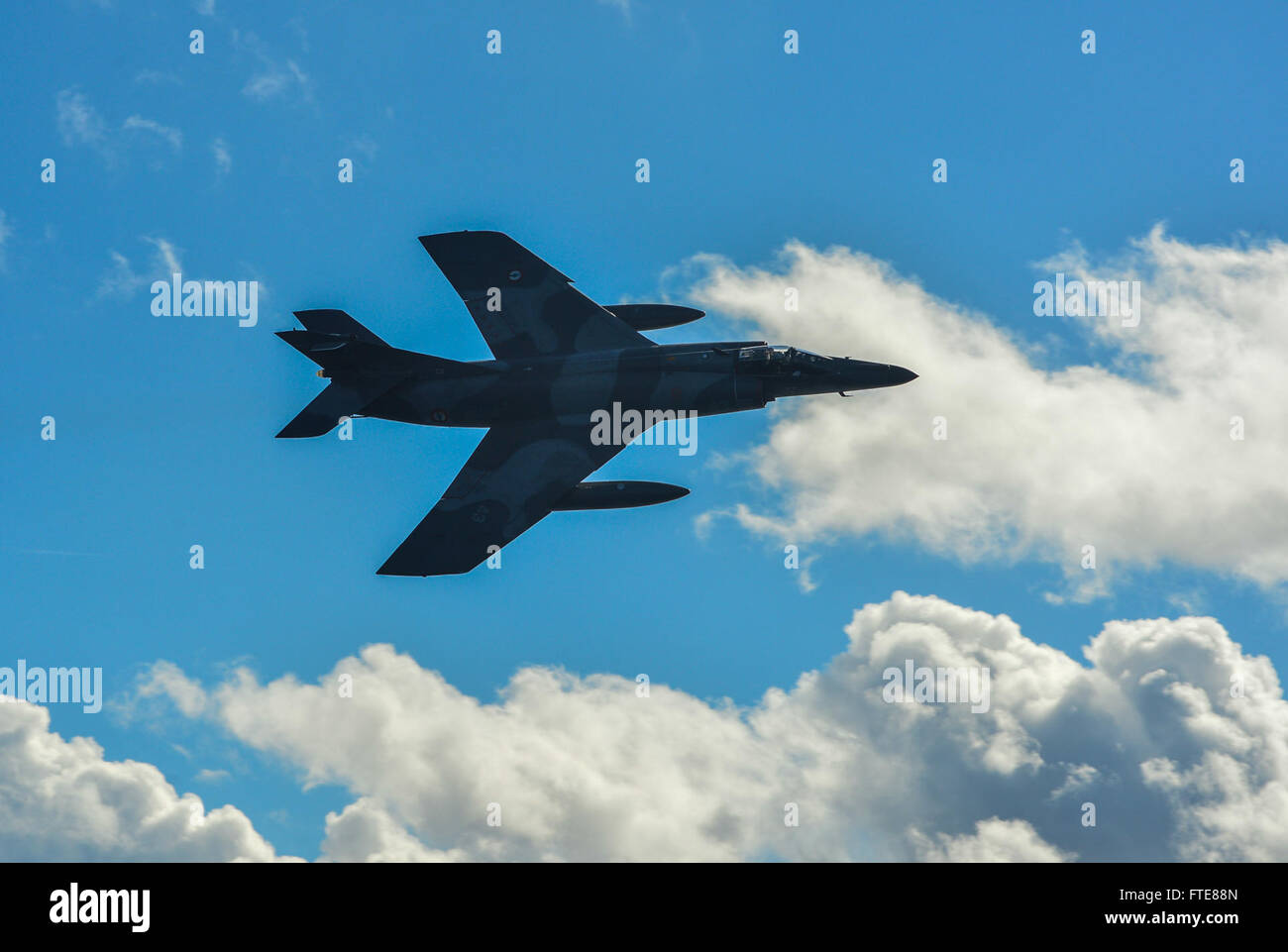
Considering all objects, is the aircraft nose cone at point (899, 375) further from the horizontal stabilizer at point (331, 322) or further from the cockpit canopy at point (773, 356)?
the horizontal stabilizer at point (331, 322)

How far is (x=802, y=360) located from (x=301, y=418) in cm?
1950

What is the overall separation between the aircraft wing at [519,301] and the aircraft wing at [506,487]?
12.9 ft

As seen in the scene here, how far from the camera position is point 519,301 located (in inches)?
1946

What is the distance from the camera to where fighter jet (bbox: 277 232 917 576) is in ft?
149

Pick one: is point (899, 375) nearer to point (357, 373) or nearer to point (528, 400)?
point (528, 400)

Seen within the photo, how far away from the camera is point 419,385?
152ft

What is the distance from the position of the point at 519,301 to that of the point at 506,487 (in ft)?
27.6

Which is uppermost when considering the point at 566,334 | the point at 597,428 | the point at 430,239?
the point at 430,239

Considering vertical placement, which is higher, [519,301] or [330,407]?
[519,301]

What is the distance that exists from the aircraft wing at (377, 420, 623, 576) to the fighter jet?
0.04m

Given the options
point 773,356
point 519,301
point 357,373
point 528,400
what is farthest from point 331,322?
point 773,356
